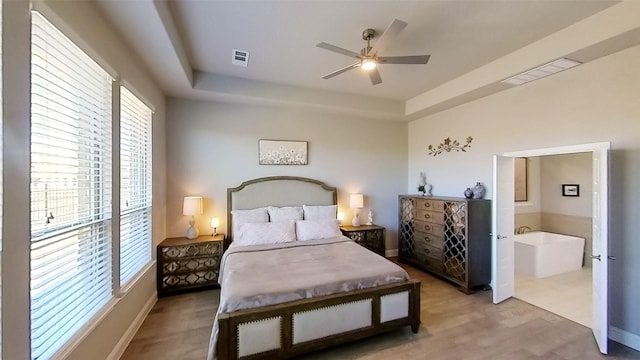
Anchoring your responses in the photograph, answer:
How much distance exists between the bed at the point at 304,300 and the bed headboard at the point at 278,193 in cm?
98

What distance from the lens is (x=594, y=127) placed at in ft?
9.02

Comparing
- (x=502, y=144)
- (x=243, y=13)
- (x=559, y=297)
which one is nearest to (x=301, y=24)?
(x=243, y=13)

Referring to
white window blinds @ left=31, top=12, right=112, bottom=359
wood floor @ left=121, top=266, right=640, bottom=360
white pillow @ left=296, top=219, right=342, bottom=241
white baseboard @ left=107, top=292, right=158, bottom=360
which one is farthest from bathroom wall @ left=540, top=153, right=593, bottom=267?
white window blinds @ left=31, top=12, right=112, bottom=359

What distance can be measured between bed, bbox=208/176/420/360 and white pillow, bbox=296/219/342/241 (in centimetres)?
45

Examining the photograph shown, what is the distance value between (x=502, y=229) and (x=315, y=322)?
277 cm

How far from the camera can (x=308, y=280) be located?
2398mm

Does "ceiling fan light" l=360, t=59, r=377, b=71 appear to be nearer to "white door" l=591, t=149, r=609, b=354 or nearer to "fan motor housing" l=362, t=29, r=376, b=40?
"fan motor housing" l=362, t=29, r=376, b=40

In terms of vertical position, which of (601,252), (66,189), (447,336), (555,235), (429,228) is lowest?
(447,336)

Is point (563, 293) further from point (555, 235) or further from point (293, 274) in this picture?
point (293, 274)

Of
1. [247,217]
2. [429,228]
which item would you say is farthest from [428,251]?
[247,217]

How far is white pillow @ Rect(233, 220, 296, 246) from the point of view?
141 inches

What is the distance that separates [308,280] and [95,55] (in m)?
2.47

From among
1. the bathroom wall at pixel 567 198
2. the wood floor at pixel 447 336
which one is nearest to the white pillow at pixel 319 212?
the wood floor at pixel 447 336

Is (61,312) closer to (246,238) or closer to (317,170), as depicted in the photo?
(246,238)
